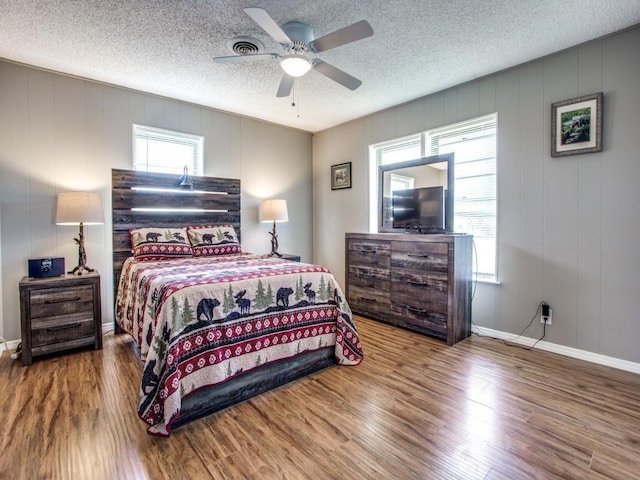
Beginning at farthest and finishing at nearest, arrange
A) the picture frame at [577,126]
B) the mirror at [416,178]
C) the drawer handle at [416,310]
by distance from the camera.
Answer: the mirror at [416,178], the drawer handle at [416,310], the picture frame at [577,126]

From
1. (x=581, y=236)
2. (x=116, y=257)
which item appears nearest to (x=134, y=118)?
(x=116, y=257)

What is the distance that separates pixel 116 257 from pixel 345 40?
3182 millimetres

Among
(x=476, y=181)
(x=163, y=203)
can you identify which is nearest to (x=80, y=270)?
(x=163, y=203)

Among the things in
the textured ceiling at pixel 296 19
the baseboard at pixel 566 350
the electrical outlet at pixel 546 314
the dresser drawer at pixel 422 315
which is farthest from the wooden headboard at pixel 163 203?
the electrical outlet at pixel 546 314

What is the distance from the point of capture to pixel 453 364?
2.68 m

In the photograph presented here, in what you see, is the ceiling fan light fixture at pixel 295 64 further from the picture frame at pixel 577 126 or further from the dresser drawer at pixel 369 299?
the dresser drawer at pixel 369 299

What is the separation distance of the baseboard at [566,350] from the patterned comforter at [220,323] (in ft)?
5.11

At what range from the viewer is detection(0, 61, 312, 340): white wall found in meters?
3.03

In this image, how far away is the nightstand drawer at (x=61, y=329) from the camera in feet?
9.02

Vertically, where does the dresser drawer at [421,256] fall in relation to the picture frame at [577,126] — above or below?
below

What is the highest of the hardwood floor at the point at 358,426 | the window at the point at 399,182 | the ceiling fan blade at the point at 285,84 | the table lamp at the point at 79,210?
the ceiling fan blade at the point at 285,84

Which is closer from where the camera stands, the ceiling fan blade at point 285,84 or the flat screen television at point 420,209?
the ceiling fan blade at point 285,84

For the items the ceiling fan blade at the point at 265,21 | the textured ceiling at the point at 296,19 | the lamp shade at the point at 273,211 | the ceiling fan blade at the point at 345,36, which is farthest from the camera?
the lamp shade at the point at 273,211

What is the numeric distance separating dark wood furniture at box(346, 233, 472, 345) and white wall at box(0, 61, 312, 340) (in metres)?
2.27
